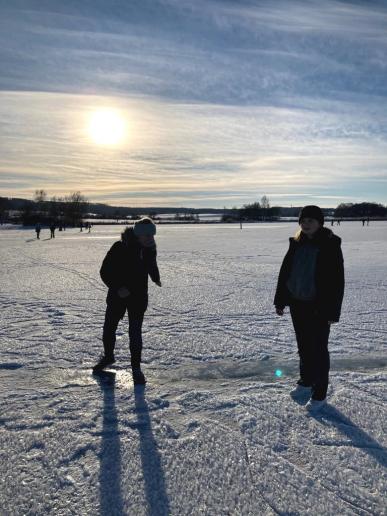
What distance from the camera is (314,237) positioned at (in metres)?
3.57

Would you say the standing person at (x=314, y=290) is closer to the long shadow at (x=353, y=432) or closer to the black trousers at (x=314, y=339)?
the black trousers at (x=314, y=339)

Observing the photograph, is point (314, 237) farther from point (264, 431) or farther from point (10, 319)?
point (10, 319)

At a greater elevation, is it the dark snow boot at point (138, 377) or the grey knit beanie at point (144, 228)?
the grey knit beanie at point (144, 228)

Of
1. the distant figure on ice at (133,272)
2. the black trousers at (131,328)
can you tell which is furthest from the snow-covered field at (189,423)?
the distant figure on ice at (133,272)

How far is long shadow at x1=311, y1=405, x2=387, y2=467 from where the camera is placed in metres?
2.93

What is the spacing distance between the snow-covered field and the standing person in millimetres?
330

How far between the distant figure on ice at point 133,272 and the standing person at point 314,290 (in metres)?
1.31

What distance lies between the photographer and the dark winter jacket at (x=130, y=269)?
3.98m

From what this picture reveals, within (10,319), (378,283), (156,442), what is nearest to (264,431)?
(156,442)

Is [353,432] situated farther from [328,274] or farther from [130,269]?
[130,269]

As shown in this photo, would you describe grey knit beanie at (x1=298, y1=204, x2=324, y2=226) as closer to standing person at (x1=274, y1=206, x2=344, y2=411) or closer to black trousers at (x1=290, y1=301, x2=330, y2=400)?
standing person at (x1=274, y1=206, x2=344, y2=411)

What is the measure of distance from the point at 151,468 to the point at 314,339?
178cm

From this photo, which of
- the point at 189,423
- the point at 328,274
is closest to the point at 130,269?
the point at 189,423

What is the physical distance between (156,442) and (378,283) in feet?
27.4
